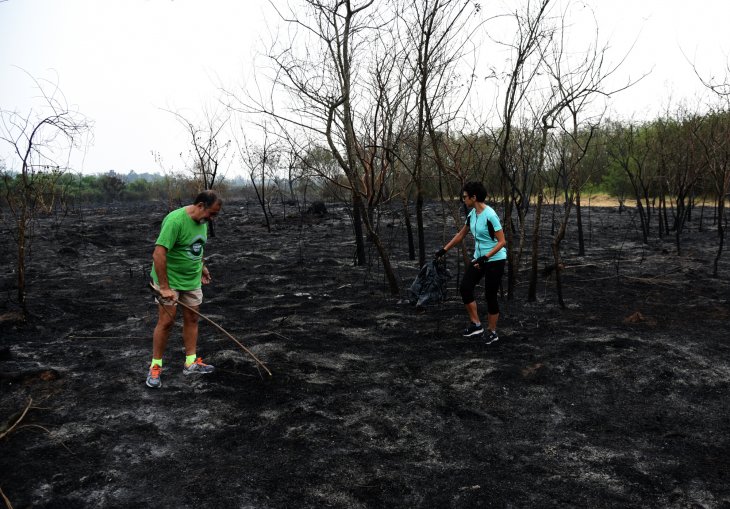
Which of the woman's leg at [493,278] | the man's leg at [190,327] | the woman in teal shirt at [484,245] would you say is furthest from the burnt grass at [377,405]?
the woman in teal shirt at [484,245]

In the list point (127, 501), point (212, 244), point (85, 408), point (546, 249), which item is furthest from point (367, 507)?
point (212, 244)

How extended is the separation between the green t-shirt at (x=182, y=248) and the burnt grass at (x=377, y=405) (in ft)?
3.01

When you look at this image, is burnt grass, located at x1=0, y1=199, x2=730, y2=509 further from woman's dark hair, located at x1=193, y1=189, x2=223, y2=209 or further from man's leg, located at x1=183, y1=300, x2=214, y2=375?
woman's dark hair, located at x1=193, y1=189, x2=223, y2=209

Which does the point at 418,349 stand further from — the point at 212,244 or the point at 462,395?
the point at 212,244

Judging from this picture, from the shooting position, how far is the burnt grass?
114 inches

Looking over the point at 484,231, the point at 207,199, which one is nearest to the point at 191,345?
the point at 207,199

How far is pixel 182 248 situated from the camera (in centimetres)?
395

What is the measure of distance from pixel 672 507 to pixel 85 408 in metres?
3.84

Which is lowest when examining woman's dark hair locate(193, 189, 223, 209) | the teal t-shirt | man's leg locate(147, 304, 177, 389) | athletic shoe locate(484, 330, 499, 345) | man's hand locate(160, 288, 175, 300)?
athletic shoe locate(484, 330, 499, 345)

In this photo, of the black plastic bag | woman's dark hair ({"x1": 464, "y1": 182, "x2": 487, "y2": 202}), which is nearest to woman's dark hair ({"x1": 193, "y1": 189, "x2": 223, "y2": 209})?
woman's dark hair ({"x1": 464, "y1": 182, "x2": 487, "y2": 202})

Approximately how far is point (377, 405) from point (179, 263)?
1832 millimetres

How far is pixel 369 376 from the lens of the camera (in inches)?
181

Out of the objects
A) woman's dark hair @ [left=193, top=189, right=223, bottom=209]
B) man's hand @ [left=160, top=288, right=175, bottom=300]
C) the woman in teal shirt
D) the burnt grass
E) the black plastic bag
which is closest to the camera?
the burnt grass

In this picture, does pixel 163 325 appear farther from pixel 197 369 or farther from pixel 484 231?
pixel 484 231
